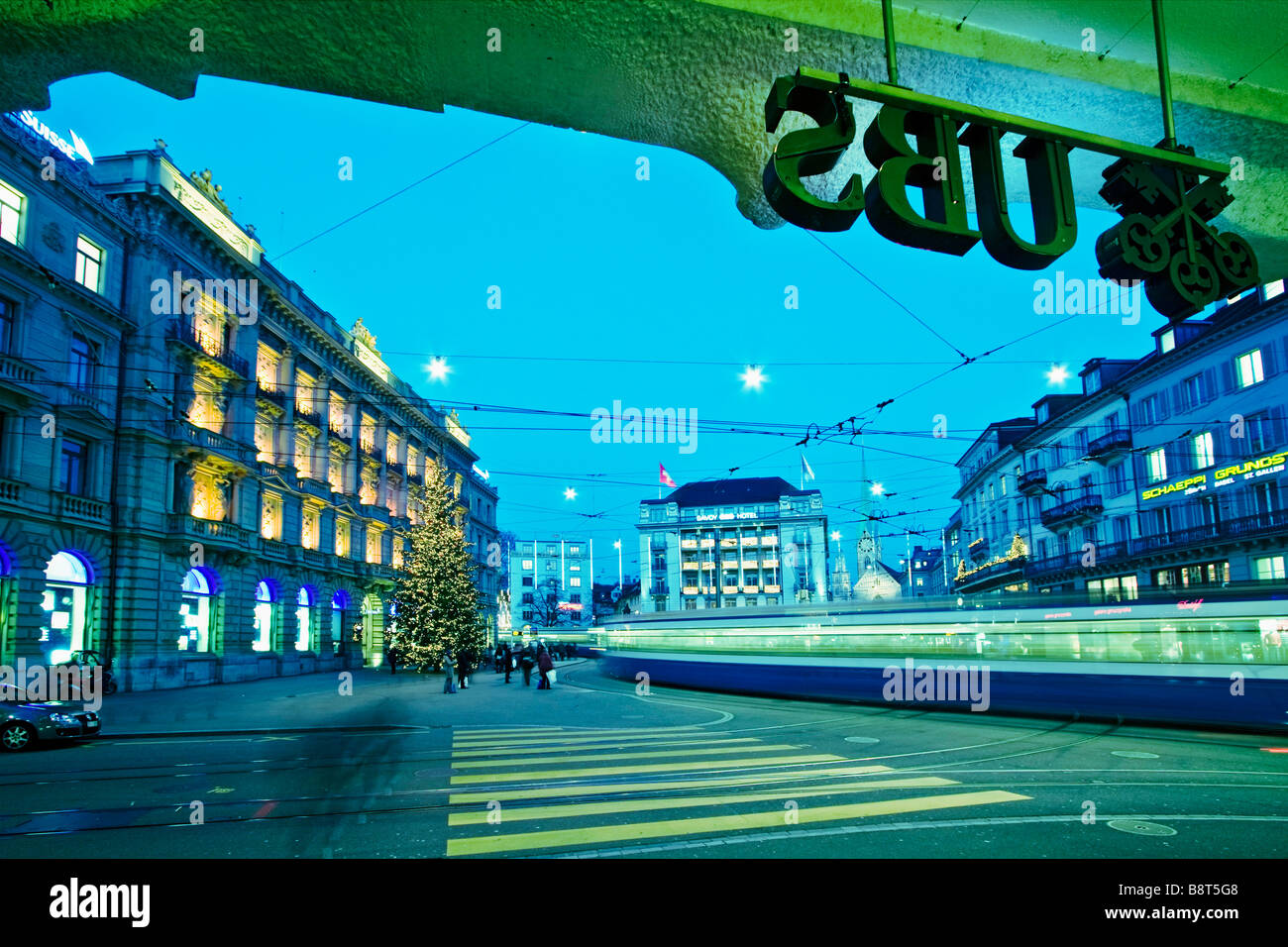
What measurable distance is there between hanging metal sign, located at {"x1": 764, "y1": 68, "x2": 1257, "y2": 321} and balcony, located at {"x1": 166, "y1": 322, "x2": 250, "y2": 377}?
34990 millimetres

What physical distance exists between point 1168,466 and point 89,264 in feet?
165

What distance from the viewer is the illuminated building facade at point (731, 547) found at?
111375mm

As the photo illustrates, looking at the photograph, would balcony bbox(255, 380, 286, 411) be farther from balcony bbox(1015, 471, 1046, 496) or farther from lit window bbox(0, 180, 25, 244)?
balcony bbox(1015, 471, 1046, 496)

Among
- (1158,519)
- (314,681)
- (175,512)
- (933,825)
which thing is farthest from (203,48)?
(1158,519)

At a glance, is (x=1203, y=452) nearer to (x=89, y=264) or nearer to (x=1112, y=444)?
(x=1112, y=444)

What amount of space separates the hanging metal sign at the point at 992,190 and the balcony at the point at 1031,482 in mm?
56477

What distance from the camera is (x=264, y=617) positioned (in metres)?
40.1

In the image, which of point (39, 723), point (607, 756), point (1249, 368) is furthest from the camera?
point (1249, 368)

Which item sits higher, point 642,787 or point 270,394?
point 270,394

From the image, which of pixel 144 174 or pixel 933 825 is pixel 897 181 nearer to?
pixel 933 825

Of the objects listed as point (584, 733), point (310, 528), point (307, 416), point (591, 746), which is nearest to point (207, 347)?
point (307, 416)

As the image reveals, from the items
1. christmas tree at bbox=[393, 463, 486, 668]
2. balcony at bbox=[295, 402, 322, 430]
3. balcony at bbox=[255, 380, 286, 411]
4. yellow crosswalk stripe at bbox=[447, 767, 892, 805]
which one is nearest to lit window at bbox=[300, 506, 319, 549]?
balcony at bbox=[295, 402, 322, 430]

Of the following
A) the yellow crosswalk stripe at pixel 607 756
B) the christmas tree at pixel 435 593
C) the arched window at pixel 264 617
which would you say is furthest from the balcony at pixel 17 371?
the yellow crosswalk stripe at pixel 607 756

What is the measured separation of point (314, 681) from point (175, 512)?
949 centimetres
